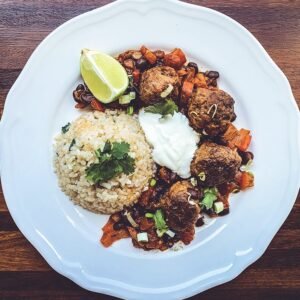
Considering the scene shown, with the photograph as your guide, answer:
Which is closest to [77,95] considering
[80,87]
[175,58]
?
[80,87]

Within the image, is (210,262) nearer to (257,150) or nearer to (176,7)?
(257,150)

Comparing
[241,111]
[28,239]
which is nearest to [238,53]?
[241,111]

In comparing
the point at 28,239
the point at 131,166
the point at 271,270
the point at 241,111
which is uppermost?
the point at 241,111

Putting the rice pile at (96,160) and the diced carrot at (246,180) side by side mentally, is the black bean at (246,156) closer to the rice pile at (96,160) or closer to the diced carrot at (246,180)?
the diced carrot at (246,180)

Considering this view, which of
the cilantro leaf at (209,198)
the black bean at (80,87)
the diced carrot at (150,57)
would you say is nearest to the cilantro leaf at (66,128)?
the black bean at (80,87)

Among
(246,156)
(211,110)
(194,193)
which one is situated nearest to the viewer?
(211,110)

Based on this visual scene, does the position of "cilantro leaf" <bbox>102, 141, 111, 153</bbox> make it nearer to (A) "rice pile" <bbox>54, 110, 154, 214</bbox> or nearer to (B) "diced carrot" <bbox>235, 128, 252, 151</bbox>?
(A) "rice pile" <bbox>54, 110, 154, 214</bbox>

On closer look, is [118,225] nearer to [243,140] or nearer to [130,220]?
[130,220]
